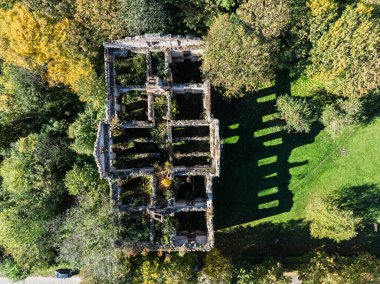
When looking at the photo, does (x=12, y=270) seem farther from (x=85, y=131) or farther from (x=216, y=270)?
(x=216, y=270)

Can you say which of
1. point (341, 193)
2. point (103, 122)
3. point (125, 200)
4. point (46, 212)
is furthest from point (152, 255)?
point (341, 193)

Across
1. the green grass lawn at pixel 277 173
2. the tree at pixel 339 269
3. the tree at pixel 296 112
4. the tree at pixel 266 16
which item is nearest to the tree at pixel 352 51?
the tree at pixel 296 112

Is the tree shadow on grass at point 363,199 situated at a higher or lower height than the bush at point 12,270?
higher

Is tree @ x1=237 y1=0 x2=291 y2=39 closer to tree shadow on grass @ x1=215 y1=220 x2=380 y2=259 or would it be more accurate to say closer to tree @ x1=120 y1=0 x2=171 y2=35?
tree @ x1=120 y1=0 x2=171 y2=35

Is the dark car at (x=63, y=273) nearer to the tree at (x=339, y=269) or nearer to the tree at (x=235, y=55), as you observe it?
the tree at (x=339, y=269)

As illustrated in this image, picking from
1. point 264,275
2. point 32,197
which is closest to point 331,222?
point 264,275
